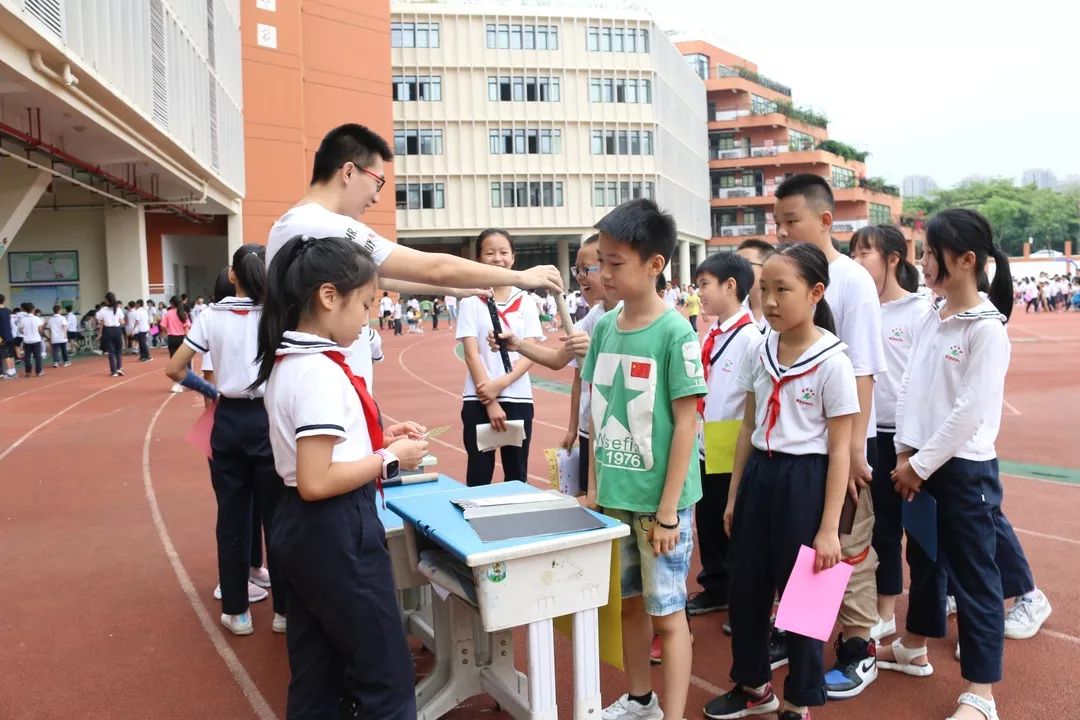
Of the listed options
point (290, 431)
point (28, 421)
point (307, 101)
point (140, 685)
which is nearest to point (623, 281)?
point (290, 431)

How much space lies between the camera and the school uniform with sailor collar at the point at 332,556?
2.46 meters

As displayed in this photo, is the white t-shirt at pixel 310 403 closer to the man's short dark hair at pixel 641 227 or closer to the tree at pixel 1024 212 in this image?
the man's short dark hair at pixel 641 227

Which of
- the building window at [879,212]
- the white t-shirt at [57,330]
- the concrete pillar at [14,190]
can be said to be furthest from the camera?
the building window at [879,212]

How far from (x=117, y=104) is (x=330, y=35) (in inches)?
946

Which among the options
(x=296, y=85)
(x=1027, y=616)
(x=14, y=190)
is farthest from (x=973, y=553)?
(x=296, y=85)

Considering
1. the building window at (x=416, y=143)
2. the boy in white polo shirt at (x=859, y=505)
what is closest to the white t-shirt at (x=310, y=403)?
the boy in white polo shirt at (x=859, y=505)

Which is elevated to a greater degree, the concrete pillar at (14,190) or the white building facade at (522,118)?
the white building facade at (522,118)

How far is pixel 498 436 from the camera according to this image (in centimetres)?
464

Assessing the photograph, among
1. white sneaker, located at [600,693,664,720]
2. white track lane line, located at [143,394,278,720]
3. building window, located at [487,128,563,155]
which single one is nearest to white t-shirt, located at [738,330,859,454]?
white sneaker, located at [600,693,664,720]

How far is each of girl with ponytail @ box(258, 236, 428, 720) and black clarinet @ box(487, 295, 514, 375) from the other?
169 centimetres

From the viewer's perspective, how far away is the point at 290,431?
8.22 feet

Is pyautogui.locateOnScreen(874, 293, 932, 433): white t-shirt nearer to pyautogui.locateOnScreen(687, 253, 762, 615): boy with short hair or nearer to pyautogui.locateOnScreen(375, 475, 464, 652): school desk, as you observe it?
pyautogui.locateOnScreen(687, 253, 762, 615): boy with short hair

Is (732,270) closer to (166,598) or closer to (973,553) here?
(973,553)

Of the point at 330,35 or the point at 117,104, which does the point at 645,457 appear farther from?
the point at 330,35
